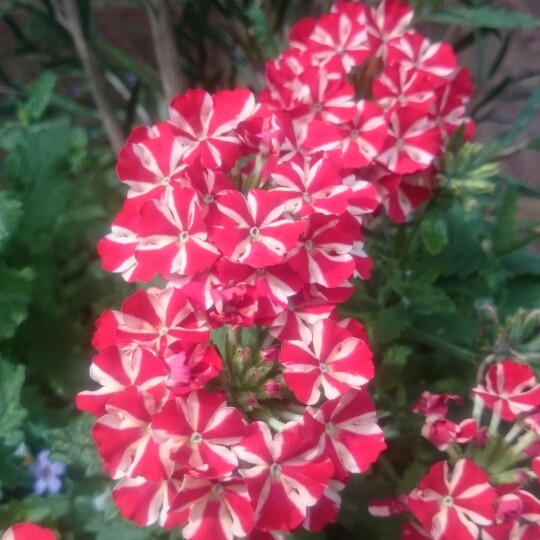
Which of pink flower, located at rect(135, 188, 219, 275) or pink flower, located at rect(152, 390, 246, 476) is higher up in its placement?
pink flower, located at rect(135, 188, 219, 275)

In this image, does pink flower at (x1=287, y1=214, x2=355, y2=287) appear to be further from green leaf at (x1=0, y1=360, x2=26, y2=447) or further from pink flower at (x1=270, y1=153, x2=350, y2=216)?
green leaf at (x1=0, y1=360, x2=26, y2=447)

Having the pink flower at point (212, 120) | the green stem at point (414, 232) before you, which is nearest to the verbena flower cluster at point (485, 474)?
the green stem at point (414, 232)

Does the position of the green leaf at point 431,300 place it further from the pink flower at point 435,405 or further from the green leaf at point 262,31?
the green leaf at point 262,31

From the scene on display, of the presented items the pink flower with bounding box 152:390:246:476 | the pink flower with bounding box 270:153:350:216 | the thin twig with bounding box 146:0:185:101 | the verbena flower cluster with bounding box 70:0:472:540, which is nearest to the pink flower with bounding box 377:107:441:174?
the verbena flower cluster with bounding box 70:0:472:540

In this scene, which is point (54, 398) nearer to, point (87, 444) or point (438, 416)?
point (87, 444)

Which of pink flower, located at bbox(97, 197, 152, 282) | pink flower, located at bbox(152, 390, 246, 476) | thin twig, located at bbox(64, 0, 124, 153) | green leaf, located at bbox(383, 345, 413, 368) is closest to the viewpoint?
pink flower, located at bbox(152, 390, 246, 476)

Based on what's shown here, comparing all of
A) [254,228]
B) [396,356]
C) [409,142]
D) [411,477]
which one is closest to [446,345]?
[396,356]

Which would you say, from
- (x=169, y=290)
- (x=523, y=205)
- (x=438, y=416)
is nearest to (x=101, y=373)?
(x=169, y=290)
